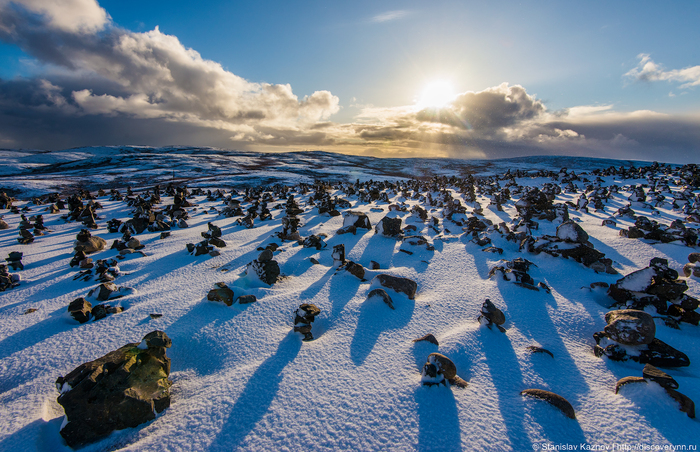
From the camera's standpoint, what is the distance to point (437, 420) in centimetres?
193

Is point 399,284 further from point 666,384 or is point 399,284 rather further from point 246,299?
point 666,384

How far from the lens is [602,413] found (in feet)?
6.51

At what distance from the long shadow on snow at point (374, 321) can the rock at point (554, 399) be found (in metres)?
1.28

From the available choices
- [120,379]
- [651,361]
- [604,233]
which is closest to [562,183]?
[604,233]

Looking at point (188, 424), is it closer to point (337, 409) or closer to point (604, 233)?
point (337, 409)

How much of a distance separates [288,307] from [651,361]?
3696mm

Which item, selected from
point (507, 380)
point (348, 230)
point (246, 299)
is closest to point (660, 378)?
point (507, 380)

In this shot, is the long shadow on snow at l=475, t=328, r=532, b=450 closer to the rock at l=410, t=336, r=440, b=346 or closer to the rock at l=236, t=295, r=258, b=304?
the rock at l=410, t=336, r=440, b=346

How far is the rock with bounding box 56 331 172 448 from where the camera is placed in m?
1.88

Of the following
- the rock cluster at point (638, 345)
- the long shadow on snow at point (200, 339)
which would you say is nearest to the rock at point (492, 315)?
the rock cluster at point (638, 345)

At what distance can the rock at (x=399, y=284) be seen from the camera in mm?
3727

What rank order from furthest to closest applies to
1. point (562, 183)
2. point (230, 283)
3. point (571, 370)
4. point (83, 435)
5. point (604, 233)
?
1. point (562, 183)
2. point (604, 233)
3. point (230, 283)
4. point (571, 370)
5. point (83, 435)

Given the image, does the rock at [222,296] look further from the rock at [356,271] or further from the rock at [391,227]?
the rock at [391,227]

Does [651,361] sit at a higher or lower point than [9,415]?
higher
